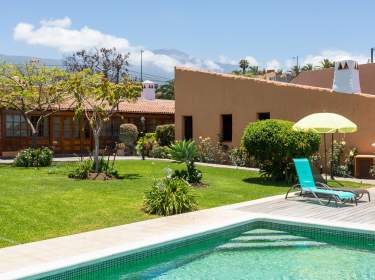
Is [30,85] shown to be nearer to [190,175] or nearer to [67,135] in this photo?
[67,135]

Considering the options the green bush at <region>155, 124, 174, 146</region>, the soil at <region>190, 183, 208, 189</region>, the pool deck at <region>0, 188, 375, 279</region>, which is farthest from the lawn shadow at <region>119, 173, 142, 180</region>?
the green bush at <region>155, 124, 174, 146</region>

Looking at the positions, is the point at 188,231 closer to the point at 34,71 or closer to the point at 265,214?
the point at 265,214

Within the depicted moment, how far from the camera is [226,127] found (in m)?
25.1

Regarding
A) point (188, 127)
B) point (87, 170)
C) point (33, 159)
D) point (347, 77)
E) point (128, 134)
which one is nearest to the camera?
point (87, 170)

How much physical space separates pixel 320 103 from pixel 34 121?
58.5ft

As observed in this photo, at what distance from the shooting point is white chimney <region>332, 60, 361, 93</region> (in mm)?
20859

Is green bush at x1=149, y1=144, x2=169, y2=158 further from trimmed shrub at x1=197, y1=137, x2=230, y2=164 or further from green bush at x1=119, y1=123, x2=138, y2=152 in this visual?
trimmed shrub at x1=197, y1=137, x2=230, y2=164

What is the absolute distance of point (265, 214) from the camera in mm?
10930

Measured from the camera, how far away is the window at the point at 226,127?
24891mm

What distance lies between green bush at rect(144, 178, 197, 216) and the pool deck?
1.29ft

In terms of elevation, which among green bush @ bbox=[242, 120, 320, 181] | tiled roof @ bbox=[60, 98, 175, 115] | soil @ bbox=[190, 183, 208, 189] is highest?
tiled roof @ bbox=[60, 98, 175, 115]

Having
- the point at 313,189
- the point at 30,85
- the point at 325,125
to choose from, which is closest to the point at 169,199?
the point at 313,189

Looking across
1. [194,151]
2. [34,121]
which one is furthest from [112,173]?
[34,121]

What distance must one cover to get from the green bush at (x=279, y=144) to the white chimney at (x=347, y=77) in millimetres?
5199
